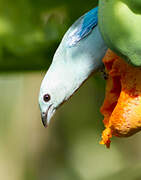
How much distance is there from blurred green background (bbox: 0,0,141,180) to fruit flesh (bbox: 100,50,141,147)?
0.51 meters

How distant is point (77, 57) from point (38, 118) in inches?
49.6

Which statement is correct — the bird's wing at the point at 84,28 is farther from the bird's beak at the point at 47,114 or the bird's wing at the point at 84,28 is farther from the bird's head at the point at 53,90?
the bird's beak at the point at 47,114

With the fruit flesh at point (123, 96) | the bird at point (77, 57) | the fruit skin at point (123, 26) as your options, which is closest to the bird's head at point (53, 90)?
the bird at point (77, 57)

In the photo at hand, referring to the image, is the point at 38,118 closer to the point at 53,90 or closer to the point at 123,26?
the point at 53,90

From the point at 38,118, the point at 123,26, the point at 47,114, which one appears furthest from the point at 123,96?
the point at 38,118

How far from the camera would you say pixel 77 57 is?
1.25 metres

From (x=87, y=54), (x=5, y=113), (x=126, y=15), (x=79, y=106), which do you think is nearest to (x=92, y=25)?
(x=87, y=54)

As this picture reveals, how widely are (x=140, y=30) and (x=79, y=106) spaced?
126 cm

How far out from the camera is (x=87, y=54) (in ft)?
4.03

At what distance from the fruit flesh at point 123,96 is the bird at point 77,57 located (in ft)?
0.32

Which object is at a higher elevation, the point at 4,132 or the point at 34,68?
the point at 34,68

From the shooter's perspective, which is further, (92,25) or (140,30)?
(92,25)

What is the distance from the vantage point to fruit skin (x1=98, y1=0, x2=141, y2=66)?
934mm

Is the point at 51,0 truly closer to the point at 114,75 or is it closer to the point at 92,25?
the point at 92,25
